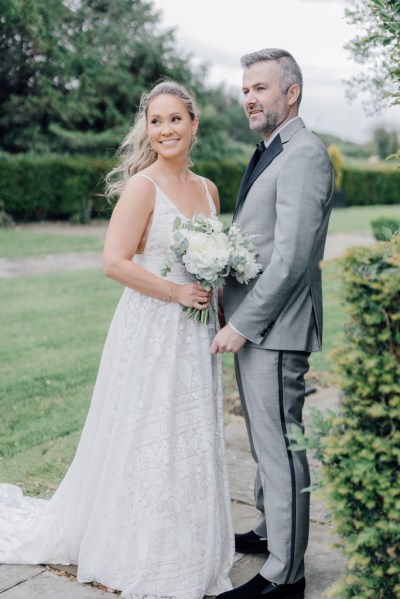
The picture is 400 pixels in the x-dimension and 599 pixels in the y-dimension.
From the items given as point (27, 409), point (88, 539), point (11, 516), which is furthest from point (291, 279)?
point (27, 409)

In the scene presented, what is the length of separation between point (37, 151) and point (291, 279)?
2355 cm

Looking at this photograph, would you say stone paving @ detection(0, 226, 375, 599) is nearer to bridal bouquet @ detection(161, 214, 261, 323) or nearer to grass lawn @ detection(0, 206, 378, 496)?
bridal bouquet @ detection(161, 214, 261, 323)

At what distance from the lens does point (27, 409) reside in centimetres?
593

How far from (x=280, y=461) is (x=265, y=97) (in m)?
1.59

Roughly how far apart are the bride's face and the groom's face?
33 cm

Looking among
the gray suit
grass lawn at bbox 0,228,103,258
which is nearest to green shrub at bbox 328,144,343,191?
grass lawn at bbox 0,228,103,258

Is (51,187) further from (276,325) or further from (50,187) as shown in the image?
(276,325)

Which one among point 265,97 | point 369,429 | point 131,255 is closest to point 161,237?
point 131,255

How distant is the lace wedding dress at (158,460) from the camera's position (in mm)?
3289

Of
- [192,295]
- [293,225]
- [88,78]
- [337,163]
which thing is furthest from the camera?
[337,163]

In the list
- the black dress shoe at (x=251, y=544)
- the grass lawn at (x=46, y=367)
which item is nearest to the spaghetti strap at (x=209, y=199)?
the black dress shoe at (x=251, y=544)

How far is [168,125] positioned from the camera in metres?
3.37

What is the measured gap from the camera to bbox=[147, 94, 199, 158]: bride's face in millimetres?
3369

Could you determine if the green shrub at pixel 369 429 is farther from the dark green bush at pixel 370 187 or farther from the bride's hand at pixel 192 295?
the dark green bush at pixel 370 187
